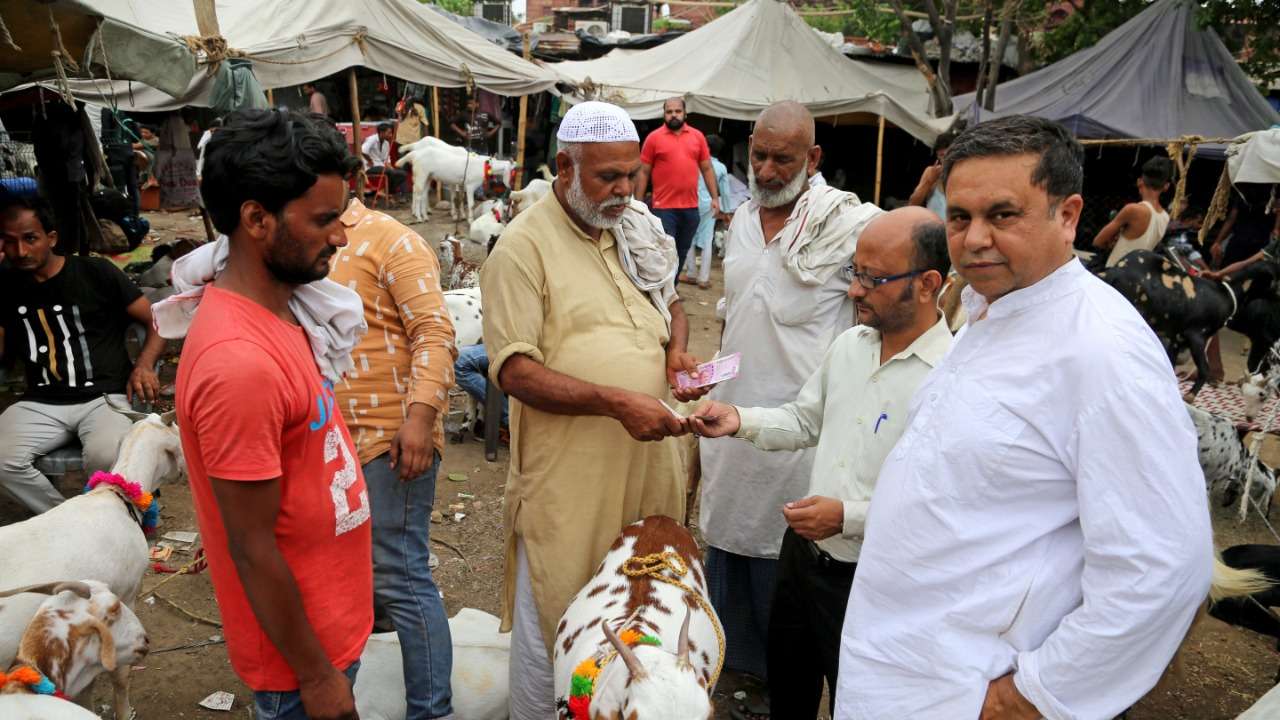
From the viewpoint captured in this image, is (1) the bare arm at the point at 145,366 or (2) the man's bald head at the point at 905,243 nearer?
(2) the man's bald head at the point at 905,243

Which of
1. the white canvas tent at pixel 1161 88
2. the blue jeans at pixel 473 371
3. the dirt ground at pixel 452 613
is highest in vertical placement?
the white canvas tent at pixel 1161 88

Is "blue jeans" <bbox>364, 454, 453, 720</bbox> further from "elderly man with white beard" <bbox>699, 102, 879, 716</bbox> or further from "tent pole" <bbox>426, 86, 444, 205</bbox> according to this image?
"tent pole" <bbox>426, 86, 444, 205</bbox>

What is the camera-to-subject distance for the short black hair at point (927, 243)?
251 cm

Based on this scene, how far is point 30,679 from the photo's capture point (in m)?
2.54

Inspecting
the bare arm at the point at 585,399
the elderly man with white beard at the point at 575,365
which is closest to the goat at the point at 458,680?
the elderly man with white beard at the point at 575,365

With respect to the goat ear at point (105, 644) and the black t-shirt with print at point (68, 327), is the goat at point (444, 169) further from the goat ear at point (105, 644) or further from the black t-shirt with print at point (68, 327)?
the goat ear at point (105, 644)

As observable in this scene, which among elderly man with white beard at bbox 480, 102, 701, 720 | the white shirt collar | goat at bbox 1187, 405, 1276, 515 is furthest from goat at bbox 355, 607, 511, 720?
goat at bbox 1187, 405, 1276, 515

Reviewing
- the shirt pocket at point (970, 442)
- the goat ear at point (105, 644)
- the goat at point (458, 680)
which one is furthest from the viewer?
the goat at point (458, 680)

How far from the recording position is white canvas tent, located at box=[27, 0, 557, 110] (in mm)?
8375

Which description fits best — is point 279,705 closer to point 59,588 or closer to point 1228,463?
point 59,588

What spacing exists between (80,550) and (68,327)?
80.4 inches

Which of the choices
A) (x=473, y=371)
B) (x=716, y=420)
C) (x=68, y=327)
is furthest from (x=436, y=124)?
(x=716, y=420)

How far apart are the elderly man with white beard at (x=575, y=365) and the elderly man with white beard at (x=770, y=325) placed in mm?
689

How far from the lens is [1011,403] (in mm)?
1642
